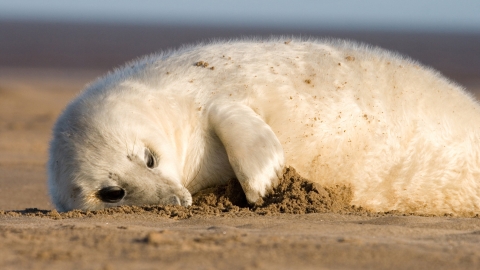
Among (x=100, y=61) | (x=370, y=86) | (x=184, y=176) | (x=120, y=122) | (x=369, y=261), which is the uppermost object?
(x=100, y=61)

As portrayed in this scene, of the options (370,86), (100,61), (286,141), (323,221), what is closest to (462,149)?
(370,86)

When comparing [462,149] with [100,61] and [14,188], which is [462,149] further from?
[100,61]

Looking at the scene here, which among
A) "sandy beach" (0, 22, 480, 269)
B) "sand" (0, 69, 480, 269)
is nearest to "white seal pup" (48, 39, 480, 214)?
"sand" (0, 69, 480, 269)

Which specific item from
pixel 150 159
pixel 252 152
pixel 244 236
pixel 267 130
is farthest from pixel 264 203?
pixel 244 236

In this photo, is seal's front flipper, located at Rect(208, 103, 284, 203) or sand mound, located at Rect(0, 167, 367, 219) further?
seal's front flipper, located at Rect(208, 103, 284, 203)

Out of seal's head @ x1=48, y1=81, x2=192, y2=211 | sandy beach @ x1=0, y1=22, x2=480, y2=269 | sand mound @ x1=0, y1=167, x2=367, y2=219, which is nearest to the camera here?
sandy beach @ x1=0, y1=22, x2=480, y2=269

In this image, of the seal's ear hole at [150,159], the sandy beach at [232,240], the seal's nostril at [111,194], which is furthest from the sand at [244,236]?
the seal's ear hole at [150,159]

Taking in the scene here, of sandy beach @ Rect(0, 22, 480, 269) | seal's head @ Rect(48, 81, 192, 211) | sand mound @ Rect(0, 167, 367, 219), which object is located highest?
seal's head @ Rect(48, 81, 192, 211)

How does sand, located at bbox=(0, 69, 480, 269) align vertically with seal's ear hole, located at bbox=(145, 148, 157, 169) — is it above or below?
below

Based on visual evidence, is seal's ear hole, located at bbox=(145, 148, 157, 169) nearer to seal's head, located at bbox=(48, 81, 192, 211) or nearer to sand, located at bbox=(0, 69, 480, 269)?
seal's head, located at bbox=(48, 81, 192, 211)
